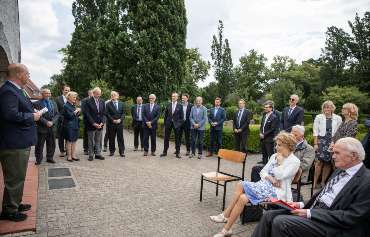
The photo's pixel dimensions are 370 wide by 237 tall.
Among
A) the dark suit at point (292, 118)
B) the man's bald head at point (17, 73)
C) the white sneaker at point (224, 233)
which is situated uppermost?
the man's bald head at point (17, 73)

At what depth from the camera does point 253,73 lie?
6225cm

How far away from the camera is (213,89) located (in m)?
48.1

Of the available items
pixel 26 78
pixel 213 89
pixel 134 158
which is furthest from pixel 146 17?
pixel 213 89

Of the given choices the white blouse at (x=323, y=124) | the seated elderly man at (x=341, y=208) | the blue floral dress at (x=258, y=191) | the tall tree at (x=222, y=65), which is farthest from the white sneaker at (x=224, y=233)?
the tall tree at (x=222, y=65)

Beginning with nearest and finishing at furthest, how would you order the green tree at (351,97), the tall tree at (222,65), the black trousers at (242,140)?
the black trousers at (242,140) < the green tree at (351,97) < the tall tree at (222,65)

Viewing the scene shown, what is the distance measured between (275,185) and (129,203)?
2.64 meters

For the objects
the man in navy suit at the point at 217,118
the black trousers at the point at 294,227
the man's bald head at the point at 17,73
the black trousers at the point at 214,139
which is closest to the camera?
the black trousers at the point at 294,227

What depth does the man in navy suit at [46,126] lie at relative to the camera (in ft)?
26.3

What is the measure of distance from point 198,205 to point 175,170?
2.84m

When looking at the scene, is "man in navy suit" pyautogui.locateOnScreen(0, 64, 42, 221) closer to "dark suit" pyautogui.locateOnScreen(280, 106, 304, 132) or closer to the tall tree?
"dark suit" pyautogui.locateOnScreen(280, 106, 304, 132)

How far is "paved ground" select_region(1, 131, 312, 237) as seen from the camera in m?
4.40

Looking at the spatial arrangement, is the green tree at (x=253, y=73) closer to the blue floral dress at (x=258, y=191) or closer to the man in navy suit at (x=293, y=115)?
the man in navy suit at (x=293, y=115)

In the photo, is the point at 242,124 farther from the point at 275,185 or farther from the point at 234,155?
the point at 275,185

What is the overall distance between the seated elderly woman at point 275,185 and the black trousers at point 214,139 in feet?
19.6
